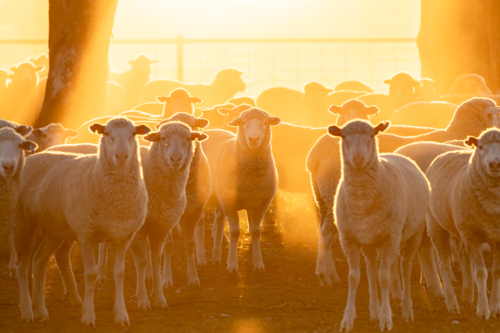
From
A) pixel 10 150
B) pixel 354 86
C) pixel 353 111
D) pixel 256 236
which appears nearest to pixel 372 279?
pixel 256 236

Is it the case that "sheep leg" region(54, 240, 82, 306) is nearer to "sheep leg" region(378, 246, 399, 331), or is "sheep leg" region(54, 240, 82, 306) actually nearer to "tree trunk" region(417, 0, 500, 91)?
"sheep leg" region(378, 246, 399, 331)

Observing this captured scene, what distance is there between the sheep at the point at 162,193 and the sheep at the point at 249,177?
1.29 m

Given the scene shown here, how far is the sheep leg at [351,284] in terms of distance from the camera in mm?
5055

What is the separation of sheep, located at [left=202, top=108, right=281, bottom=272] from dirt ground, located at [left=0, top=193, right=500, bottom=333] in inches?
15.8

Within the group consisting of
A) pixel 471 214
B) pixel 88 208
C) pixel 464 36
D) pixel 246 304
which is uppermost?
pixel 464 36

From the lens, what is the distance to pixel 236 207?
7477 mm

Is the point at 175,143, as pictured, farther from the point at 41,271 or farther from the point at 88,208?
the point at 41,271

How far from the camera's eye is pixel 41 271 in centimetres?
557

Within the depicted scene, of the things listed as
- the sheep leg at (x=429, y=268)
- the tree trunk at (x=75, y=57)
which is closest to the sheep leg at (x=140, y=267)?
the sheep leg at (x=429, y=268)

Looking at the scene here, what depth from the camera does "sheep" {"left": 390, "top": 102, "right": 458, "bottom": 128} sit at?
10273 millimetres

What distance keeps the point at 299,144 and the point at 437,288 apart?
349 cm

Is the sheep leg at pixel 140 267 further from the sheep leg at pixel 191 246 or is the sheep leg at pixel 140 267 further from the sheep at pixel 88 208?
the sheep leg at pixel 191 246

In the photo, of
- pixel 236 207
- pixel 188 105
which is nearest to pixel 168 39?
pixel 188 105

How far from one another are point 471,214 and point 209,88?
12144mm
